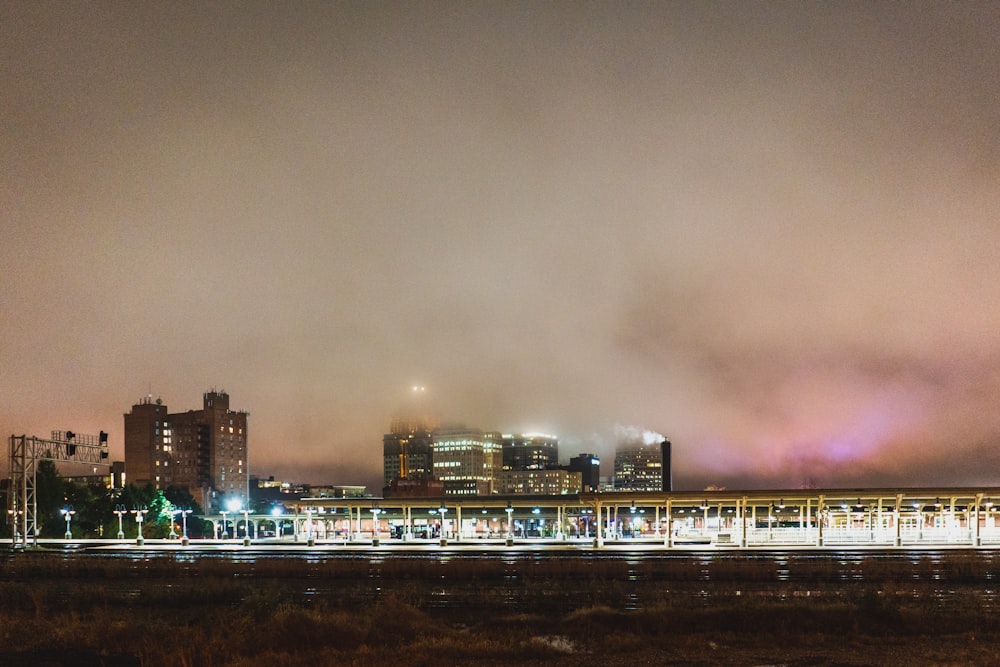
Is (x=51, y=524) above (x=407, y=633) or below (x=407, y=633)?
below

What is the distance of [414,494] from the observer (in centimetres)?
14462

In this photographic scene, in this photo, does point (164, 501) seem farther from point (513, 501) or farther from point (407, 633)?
point (407, 633)

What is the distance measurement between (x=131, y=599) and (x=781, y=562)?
31.4 meters

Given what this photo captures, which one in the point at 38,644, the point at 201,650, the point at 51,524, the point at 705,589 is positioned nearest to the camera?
the point at 201,650

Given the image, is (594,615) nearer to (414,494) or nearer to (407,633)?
(407,633)

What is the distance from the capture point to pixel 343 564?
1890 inches

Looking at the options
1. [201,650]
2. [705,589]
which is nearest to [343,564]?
[705,589]

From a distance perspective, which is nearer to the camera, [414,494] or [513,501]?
[513,501]

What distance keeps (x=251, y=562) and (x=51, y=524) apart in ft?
235

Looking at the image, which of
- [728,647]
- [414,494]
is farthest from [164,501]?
[728,647]

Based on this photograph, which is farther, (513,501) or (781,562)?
(513,501)

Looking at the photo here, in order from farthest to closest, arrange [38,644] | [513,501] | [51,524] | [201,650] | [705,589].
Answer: [51,524]
[513,501]
[705,589]
[38,644]
[201,650]

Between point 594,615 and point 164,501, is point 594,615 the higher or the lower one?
the higher one

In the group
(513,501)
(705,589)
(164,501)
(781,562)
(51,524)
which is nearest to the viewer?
(705,589)
